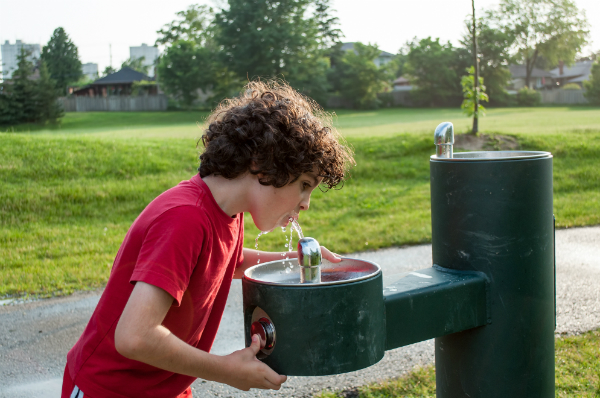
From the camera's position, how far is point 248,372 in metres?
1.32

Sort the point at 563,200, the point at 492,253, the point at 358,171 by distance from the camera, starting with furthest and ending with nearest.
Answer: the point at 358,171 → the point at 563,200 → the point at 492,253

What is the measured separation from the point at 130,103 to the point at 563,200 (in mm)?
42868

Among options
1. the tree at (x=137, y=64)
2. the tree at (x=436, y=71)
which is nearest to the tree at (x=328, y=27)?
the tree at (x=436, y=71)

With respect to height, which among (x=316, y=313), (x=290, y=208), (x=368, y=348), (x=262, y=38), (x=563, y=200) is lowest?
(x=563, y=200)

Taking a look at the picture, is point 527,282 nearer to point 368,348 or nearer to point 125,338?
point 368,348

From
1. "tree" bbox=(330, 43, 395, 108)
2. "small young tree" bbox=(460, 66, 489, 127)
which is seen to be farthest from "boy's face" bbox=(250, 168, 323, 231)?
"tree" bbox=(330, 43, 395, 108)

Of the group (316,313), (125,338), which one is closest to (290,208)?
(316,313)

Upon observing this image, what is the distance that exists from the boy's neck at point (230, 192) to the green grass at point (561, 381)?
4.52ft

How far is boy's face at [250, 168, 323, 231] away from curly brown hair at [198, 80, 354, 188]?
0.03m

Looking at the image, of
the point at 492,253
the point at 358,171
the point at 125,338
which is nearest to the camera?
the point at 125,338

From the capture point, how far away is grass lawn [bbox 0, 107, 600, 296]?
507 centimetres

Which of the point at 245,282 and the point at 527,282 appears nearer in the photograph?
the point at 245,282

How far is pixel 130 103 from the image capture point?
1805 inches

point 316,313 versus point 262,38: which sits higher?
point 262,38
